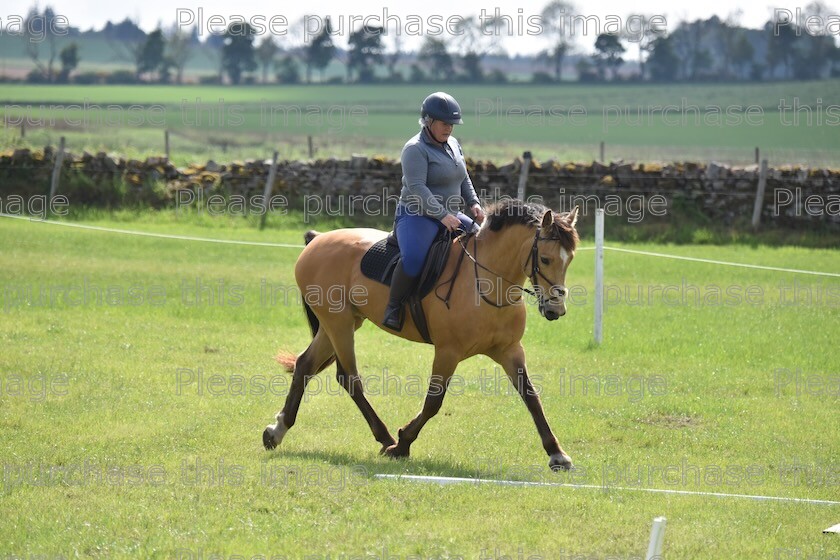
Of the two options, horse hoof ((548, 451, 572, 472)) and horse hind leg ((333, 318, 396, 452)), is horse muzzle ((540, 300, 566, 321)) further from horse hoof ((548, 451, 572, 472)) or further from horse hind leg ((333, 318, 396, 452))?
horse hind leg ((333, 318, 396, 452))

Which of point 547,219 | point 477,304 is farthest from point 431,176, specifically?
point 547,219

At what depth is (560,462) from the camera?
26.2ft

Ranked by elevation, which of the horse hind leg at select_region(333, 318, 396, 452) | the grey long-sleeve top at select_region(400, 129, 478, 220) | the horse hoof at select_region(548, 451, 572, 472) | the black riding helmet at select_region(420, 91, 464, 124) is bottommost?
the horse hoof at select_region(548, 451, 572, 472)

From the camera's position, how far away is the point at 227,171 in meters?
27.5

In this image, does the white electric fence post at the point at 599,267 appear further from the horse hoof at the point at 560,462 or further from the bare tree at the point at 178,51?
the bare tree at the point at 178,51

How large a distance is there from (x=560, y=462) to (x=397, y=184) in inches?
741

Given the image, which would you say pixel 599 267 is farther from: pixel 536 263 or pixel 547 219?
pixel 547 219

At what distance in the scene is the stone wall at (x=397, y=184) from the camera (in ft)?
80.4

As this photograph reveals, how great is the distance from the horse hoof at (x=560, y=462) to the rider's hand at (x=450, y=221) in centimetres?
198

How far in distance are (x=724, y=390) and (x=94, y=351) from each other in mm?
7150

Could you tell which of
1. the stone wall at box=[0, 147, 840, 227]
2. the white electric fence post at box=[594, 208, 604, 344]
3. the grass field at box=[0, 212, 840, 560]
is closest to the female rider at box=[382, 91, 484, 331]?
the grass field at box=[0, 212, 840, 560]

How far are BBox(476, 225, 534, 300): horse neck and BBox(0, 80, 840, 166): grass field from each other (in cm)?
3146

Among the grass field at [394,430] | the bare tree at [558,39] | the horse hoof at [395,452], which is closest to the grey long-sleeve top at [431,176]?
the horse hoof at [395,452]

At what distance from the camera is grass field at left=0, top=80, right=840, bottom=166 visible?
4925cm
